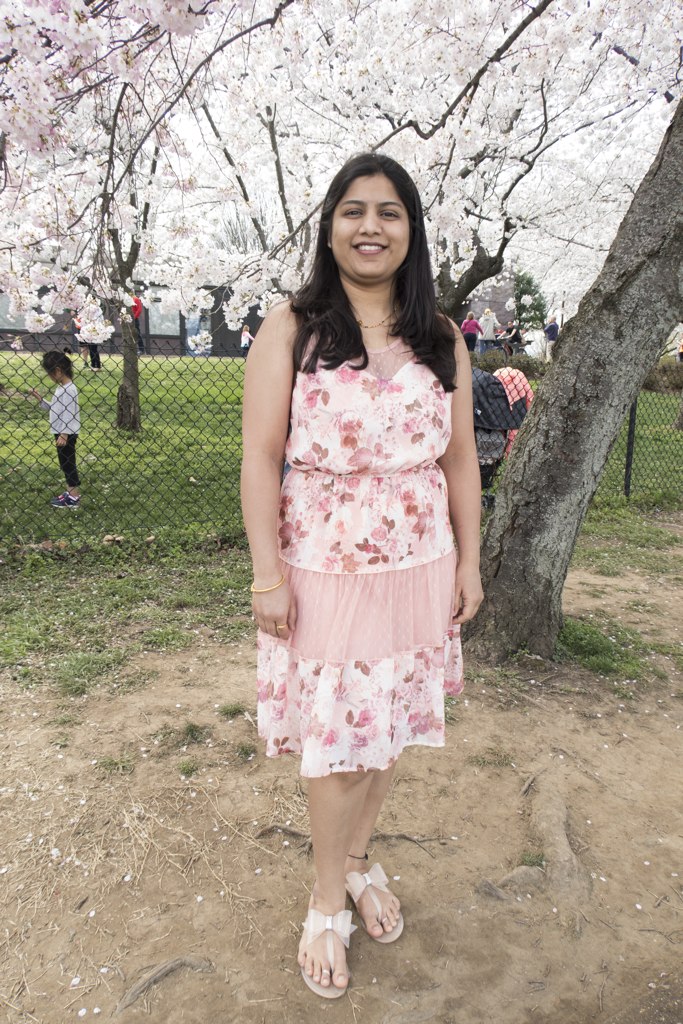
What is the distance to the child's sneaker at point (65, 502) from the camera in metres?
5.73

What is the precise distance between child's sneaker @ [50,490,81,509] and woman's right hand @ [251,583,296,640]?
4547 millimetres

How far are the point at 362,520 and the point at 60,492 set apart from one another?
17.3 ft

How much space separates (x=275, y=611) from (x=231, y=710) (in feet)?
4.64

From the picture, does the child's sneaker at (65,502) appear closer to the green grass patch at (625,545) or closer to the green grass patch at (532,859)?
the green grass patch at (625,545)

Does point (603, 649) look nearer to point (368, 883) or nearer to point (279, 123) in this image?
point (368, 883)

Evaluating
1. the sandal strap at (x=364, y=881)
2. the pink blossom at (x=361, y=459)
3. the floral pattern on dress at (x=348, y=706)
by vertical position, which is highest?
the pink blossom at (x=361, y=459)

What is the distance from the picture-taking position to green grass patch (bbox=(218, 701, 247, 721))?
9.25 feet

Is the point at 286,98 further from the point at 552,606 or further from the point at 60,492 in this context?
the point at 552,606

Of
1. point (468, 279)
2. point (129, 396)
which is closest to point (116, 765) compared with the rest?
point (129, 396)

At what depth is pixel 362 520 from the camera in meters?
1.56

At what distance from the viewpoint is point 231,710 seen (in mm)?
2836

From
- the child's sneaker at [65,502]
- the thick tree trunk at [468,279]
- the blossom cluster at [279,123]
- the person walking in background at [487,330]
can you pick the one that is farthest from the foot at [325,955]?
the person walking in background at [487,330]

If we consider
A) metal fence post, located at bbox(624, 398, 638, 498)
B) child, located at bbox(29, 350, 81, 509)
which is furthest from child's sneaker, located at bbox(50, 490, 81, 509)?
metal fence post, located at bbox(624, 398, 638, 498)

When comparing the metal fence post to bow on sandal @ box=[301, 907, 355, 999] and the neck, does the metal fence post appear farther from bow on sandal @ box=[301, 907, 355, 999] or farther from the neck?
bow on sandal @ box=[301, 907, 355, 999]
